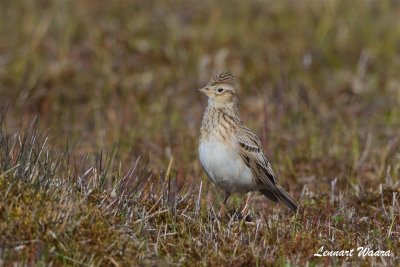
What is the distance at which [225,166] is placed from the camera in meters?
6.93

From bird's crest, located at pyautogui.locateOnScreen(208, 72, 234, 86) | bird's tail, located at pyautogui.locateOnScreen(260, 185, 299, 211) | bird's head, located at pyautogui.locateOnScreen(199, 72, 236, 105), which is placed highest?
bird's crest, located at pyautogui.locateOnScreen(208, 72, 234, 86)

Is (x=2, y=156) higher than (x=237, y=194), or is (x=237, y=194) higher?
(x=2, y=156)

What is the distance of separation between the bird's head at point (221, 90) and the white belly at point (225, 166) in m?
0.48

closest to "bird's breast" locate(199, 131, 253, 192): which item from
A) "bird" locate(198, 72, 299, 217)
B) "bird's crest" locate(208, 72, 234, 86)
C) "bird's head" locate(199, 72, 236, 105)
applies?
"bird" locate(198, 72, 299, 217)

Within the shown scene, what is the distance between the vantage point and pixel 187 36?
38.3ft

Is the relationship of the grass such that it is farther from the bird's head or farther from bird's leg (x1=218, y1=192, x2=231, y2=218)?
the bird's head

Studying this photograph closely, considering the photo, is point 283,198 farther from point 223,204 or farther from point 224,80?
point 224,80

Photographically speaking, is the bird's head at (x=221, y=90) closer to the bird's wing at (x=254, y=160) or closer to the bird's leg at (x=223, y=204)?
the bird's wing at (x=254, y=160)

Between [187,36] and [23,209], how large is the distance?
674cm

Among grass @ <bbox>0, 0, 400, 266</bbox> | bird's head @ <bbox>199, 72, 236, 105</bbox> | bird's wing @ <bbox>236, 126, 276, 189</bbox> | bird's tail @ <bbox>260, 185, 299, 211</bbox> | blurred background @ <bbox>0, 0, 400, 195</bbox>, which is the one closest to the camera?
grass @ <bbox>0, 0, 400, 266</bbox>

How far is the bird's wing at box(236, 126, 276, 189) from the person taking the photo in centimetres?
712

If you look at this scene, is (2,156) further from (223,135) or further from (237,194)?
(237,194)

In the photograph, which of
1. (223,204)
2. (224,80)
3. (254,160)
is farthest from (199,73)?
(223,204)

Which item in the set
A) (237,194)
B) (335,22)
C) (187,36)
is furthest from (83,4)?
(237,194)
